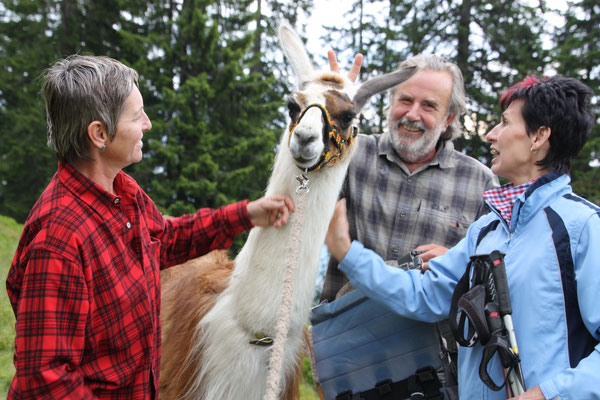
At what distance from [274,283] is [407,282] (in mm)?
584

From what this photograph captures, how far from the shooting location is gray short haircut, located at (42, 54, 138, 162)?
4.65 feet

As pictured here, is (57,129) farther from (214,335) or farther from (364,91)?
(364,91)

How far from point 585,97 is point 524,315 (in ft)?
2.62

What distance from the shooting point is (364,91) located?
8.14ft

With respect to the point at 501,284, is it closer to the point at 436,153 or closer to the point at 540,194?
the point at 540,194

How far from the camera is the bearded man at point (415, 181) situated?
264 cm

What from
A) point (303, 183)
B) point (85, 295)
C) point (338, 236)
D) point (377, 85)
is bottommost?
point (85, 295)

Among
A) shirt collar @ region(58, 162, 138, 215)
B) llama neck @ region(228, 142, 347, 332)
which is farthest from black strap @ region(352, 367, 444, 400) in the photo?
shirt collar @ region(58, 162, 138, 215)

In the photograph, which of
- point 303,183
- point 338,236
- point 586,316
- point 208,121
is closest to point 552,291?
point 586,316

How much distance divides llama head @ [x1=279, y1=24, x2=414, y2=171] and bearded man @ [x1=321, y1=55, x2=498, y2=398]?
29cm

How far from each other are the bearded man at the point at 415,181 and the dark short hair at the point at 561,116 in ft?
3.26

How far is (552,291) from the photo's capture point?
4.75ft

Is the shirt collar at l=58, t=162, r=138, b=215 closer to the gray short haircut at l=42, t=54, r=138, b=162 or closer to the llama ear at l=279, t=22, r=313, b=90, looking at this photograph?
the gray short haircut at l=42, t=54, r=138, b=162

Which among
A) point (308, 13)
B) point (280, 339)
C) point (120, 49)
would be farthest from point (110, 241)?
point (308, 13)
